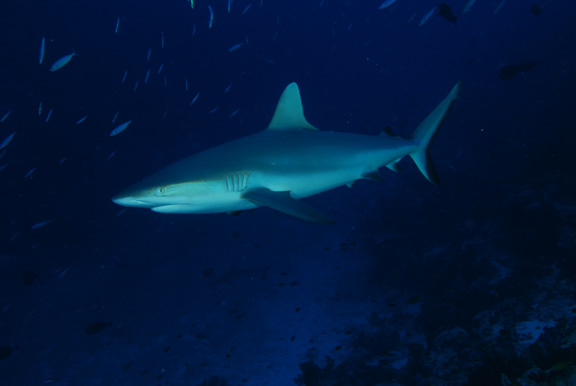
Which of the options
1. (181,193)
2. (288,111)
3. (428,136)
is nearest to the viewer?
(181,193)

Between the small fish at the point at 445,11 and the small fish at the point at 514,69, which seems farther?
the small fish at the point at 514,69

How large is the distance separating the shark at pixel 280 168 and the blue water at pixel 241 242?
2816 mm

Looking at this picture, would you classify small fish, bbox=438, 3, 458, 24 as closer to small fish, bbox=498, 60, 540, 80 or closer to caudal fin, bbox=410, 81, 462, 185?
small fish, bbox=498, 60, 540, 80

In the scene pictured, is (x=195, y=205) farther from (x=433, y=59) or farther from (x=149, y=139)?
(x=433, y=59)

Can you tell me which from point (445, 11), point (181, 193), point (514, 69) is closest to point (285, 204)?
point (181, 193)

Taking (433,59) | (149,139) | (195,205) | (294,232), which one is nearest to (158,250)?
(294,232)

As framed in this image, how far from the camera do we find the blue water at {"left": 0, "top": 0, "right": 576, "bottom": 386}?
7.74 m

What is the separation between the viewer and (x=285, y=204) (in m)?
3.52

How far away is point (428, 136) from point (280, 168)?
115 inches

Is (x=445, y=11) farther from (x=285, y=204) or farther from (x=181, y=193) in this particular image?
(x=181, y=193)

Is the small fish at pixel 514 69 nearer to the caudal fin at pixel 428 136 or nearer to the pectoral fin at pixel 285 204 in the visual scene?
the caudal fin at pixel 428 136

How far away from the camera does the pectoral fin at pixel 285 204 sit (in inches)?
129

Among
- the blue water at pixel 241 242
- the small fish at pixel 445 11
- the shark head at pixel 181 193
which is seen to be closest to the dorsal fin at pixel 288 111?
the shark head at pixel 181 193

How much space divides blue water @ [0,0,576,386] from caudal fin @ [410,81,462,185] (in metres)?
2.44
